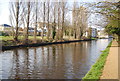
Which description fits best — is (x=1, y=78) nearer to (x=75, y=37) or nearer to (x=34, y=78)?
(x=34, y=78)

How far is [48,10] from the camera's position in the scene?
128ft

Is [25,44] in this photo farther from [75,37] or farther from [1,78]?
[75,37]

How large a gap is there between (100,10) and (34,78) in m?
5.33

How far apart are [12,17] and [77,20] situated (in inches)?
1125

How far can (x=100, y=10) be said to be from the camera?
909 cm

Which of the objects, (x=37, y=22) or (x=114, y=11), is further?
(x=37, y=22)

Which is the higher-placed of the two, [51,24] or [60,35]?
[51,24]

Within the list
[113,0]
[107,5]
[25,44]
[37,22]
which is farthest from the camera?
[37,22]

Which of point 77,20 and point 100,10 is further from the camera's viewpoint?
point 77,20

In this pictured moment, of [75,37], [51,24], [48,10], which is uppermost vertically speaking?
[48,10]

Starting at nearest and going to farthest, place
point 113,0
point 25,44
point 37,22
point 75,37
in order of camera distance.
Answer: point 113,0, point 25,44, point 37,22, point 75,37

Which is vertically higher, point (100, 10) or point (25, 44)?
point (100, 10)

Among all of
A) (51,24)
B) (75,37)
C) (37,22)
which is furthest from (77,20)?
(37,22)

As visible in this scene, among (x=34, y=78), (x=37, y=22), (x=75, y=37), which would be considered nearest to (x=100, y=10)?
(x=34, y=78)
